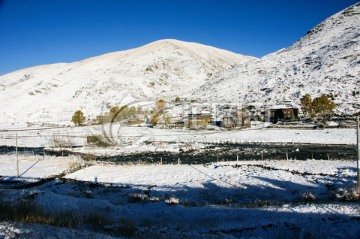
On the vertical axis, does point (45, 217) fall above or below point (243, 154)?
above

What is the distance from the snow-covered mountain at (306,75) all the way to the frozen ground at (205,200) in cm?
5923

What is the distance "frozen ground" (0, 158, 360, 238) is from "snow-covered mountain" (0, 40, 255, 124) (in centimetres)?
9613

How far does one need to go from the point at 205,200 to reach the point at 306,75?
101195mm

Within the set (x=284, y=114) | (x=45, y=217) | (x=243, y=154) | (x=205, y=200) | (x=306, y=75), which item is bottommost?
(x=205, y=200)

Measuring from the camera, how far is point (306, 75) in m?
105

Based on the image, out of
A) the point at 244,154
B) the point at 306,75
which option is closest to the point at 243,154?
the point at 244,154

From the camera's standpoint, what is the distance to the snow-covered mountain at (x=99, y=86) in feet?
427

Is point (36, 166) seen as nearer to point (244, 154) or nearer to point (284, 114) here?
point (244, 154)

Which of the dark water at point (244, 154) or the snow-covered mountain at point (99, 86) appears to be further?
the snow-covered mountain at point (99, 86)

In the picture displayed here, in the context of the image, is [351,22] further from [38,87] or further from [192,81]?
[38,87]

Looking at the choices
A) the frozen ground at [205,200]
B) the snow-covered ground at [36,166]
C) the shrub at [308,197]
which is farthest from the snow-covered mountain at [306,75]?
the snow-covered ground at [36,166]

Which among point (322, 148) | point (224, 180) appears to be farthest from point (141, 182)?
point (322, 148)

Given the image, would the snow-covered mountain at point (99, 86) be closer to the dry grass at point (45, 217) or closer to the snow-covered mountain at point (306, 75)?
the snow-covered mountain at point (306, 75)

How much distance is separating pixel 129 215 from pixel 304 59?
422ft
